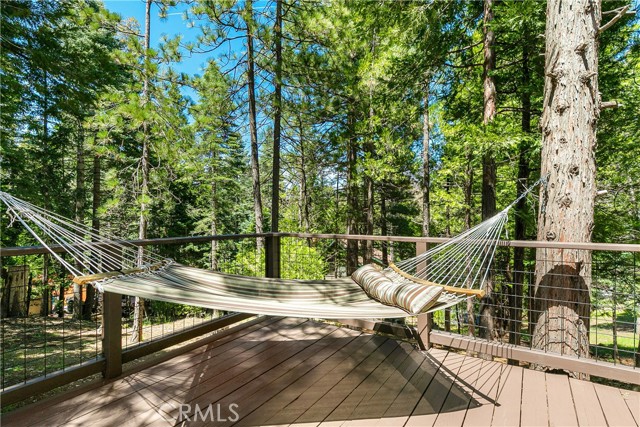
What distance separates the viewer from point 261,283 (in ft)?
7.63

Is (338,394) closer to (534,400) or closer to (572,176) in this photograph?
(534,400)

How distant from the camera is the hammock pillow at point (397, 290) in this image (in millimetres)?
1743

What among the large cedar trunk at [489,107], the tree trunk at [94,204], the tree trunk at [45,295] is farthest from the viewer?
the tree trunk at [94,204]

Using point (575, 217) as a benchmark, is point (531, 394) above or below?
below

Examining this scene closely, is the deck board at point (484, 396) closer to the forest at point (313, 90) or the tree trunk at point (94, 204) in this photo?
the forest at point (313, 90)

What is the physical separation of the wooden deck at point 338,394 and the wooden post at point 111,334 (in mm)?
93

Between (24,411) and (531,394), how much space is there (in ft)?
8.76

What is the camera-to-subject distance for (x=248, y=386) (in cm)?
201

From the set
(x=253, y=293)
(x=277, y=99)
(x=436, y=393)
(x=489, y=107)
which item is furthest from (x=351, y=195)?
(x=436, y=393)

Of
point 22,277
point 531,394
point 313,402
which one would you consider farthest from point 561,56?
point 22,277

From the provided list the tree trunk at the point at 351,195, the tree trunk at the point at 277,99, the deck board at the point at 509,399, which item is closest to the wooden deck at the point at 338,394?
the deck board at the point at 509,399

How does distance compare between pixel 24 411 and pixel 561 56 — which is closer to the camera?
pixel 24 411

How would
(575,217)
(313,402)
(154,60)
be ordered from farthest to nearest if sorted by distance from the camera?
(154,60) → (575,217) → (313,402)

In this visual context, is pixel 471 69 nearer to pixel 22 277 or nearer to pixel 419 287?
pixel 419 287
